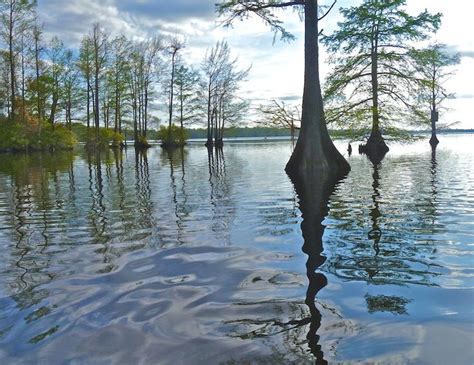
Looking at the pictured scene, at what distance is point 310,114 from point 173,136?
43585mm

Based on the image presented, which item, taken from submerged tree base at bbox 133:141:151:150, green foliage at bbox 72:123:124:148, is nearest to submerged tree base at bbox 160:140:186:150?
submerged tree base at bbox 133:141:151:150

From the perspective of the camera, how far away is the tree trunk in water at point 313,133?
15.7m

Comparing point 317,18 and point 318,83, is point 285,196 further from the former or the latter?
point 317,18

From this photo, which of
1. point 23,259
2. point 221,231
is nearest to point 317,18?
point 221,231

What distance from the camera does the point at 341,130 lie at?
1133 inches

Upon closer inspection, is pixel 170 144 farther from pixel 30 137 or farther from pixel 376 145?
pixel 376 145

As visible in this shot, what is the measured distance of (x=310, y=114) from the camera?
1595 cm

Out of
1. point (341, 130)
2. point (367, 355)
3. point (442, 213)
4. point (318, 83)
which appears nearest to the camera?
point (367, 355)

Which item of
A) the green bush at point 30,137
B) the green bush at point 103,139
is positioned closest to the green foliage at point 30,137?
the green bush at point 30,137

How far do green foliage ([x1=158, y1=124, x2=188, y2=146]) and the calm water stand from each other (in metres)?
48.9

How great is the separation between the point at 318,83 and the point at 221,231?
11585mm

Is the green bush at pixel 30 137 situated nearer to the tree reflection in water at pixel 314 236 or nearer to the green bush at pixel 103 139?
the green bush at pixel 103 139

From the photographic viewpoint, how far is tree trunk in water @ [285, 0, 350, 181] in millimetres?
15727

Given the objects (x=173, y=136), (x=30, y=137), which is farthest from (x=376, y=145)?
(x=30, y=137)
